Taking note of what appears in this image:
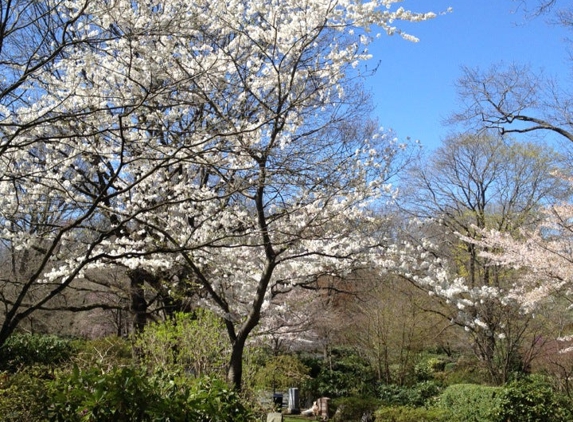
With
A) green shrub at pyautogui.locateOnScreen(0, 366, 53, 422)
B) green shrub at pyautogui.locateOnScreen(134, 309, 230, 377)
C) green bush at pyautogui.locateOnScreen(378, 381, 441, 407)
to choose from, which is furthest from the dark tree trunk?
green shrub at pyautogui.locateOnScreen(0, 366, 53, 422)

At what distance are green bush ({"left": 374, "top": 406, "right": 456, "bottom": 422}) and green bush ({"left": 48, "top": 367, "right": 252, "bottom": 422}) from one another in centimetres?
685

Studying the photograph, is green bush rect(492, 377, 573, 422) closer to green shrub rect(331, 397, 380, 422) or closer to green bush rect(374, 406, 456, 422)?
green bush rect(374, 406, 456, 422)

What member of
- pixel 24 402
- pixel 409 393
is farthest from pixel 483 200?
pixel 24 402

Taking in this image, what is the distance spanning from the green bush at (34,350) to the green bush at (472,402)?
8523 millimetres

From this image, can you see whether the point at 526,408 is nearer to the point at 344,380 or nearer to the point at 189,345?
the point at 189,345

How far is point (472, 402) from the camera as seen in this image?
33.9 ft

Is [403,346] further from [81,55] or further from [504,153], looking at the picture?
[81,55]

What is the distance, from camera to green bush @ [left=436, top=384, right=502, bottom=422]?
9938 mm

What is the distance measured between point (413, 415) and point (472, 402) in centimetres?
126

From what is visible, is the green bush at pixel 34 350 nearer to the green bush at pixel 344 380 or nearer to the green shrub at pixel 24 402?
the green bush at pixel 344 380

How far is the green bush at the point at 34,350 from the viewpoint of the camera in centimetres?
1330

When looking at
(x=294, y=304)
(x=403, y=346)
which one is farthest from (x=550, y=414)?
(x=403, y=346)

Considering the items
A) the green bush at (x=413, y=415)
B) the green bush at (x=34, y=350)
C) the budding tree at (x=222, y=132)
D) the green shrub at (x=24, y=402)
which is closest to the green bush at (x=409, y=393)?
the green bush at (x=413, y=415)

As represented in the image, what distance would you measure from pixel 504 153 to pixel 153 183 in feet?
38.3
